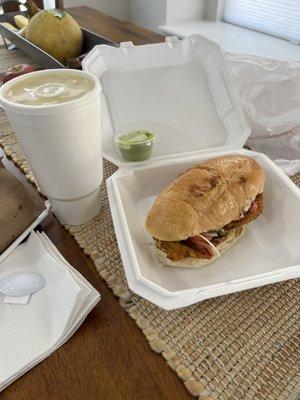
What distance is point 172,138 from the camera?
0.85 meters

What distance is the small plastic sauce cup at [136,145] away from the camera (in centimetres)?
74

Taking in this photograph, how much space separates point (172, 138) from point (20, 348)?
0.58 meters

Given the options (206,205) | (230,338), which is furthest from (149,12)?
(230,338)

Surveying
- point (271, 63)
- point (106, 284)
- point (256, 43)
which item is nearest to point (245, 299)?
point (106, 284)

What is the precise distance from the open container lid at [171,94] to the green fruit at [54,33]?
33cm

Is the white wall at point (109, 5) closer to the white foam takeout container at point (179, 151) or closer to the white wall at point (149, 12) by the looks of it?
the white wall at point (149, 12)

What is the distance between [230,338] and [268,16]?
2.28 m

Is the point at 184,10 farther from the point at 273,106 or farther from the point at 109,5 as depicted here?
the point at 273,106

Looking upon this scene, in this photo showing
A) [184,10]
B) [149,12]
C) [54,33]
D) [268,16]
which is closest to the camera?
[54,33]

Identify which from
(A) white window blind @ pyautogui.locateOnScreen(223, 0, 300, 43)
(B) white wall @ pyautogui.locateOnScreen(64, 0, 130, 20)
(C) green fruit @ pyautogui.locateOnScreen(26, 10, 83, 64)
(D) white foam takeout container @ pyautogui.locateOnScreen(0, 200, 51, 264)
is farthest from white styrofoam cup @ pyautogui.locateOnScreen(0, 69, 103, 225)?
(B) white wall @ pyautogui.locateOnScreen(64, 0, 130, 20)

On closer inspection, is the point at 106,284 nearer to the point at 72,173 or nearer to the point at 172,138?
the point at 72,173

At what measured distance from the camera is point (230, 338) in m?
0.48

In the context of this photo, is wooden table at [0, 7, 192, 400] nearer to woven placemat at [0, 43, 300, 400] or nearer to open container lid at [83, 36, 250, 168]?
woven placemat at [0, 43, 300, 400]

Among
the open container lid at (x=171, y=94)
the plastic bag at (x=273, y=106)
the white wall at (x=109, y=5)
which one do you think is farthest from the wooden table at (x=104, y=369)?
the white wall at (x=109, y=5)
